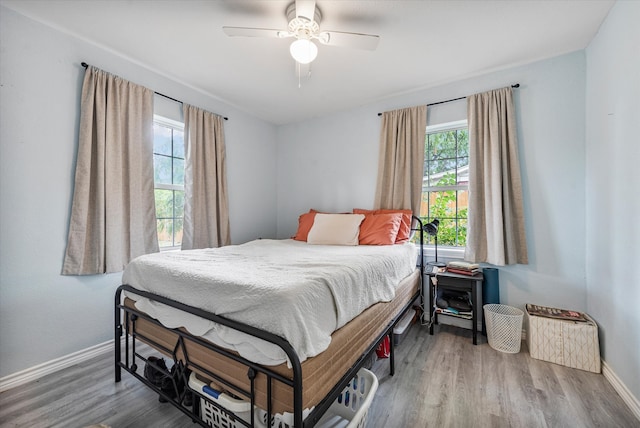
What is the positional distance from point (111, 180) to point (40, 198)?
1.43ft

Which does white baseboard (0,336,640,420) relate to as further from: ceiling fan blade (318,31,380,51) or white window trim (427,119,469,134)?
ceiling fan blade (318,31,380,51)

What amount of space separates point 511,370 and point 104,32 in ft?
13.1

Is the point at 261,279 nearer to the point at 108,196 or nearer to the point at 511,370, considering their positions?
the point at 108,196

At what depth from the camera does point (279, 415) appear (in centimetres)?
101

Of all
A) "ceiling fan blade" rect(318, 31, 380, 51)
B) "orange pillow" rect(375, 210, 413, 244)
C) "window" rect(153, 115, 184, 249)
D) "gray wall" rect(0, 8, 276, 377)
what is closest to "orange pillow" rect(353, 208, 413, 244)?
Answer: "orange pillow" rect(375, 210, 413, 244)

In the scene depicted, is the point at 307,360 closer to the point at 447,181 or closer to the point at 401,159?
the point at 401,159

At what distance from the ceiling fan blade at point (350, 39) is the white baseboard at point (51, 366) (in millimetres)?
2979

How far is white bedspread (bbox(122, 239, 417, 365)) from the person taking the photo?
1013mm

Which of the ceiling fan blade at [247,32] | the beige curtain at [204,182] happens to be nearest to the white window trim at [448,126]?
the ceiling fan blade at [247,32]

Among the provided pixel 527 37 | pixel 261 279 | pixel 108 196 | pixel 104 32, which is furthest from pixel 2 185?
pixel 527 37

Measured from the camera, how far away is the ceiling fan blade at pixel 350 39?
1.73 meters

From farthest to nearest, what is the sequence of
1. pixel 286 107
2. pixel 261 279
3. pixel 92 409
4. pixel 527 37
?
pixel 286 107
pixel 527 37
pixel 92 409
pixel 261 279

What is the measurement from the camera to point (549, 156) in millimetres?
2334

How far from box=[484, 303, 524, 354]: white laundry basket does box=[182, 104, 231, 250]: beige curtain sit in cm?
281
